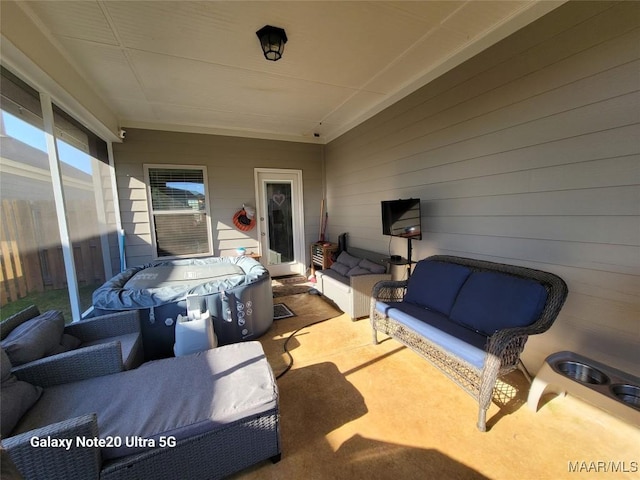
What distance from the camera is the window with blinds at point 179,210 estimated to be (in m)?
4.28

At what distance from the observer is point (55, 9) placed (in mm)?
1845

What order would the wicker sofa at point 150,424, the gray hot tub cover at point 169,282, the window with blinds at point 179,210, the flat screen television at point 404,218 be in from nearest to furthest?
the wicker sofa at point 150,424 → the gray hot tub cover at point 169,282 → the flat screen television at point 404,218 → the window with blinds at point 179,210

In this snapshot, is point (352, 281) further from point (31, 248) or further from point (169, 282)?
point (31, 248)

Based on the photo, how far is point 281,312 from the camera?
356cm

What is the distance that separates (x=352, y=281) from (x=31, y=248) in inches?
116


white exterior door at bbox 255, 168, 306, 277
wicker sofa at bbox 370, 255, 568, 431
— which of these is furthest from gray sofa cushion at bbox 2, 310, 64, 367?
white exterior door at bbox 255, 168, 306, 277

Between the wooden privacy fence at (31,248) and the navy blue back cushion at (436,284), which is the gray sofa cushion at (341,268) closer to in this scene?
the navy blue back cushion at (436,284)

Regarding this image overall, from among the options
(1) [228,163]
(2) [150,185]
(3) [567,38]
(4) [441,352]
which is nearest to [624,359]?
(4) [441,352]

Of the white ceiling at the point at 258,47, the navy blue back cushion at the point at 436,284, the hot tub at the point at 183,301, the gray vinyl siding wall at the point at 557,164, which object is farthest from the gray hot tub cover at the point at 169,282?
the gray vinyl siding wall at the point at 557,164

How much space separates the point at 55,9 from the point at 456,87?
3370 mm

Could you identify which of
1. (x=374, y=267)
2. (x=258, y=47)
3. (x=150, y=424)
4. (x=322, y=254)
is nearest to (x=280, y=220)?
(x=322, y=254)

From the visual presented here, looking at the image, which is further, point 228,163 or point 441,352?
point 228,163

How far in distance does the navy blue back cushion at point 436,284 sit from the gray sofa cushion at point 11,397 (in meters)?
2.84

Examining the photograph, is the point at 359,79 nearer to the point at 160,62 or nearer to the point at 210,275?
the point at 160,62
